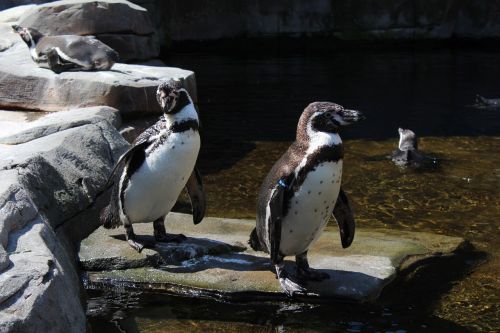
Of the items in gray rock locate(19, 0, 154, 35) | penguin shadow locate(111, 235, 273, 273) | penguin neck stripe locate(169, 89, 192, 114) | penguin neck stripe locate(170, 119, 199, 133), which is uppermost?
penguin neck stripe locate(169, 89, 192, 114)

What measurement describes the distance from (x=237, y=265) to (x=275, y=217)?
569 millimetres

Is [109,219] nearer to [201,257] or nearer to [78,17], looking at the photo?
[201,257]

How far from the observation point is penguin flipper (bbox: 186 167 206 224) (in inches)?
205

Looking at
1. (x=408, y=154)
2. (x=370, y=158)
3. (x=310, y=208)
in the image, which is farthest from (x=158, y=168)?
(x=370, y=158)

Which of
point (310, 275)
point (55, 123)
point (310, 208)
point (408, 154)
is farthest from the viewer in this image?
point (408, 154)

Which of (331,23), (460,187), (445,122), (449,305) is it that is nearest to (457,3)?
(331,23)

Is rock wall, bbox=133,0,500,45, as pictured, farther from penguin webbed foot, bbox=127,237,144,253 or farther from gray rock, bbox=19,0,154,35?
penguin webbed foot, bbox=127,237,144,253

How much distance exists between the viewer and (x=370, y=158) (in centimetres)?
868

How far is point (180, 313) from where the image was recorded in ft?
14.4

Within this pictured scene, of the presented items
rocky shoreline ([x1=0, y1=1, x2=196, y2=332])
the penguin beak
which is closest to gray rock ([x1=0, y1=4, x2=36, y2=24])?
rocky shoreline ([x1=0, y1=1, x2=196, y2=332])

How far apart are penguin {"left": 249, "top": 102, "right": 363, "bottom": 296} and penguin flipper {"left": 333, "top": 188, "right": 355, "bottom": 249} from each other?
0.18m

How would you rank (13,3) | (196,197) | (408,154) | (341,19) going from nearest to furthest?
(196,197) < (408,154) < (13,3) < (341,19)

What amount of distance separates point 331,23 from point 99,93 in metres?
10.4

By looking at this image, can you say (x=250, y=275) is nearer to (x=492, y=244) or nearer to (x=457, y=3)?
(x=492, y=244)
